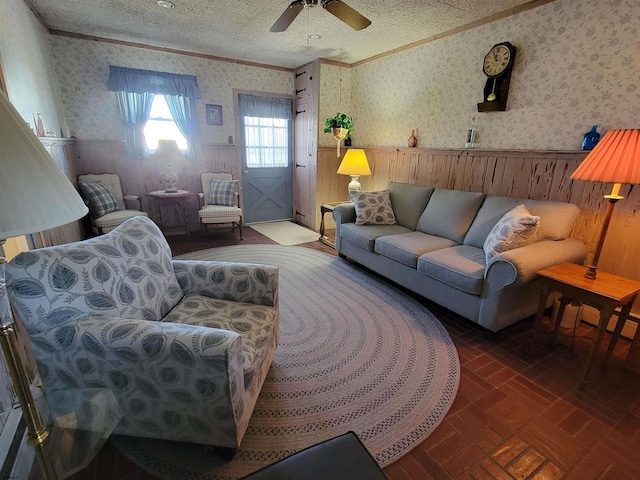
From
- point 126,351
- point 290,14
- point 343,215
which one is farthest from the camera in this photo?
point 343,215

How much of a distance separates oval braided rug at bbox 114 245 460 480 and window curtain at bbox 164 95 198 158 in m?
2.97

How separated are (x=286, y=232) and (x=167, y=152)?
1978 millimetres

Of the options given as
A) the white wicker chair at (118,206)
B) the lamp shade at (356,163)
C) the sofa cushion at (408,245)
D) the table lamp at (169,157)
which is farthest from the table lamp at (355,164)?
the white wicker chair at (118,206)

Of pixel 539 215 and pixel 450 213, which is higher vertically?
pixel 539 215

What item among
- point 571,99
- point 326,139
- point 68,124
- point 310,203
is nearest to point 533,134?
point 571,99

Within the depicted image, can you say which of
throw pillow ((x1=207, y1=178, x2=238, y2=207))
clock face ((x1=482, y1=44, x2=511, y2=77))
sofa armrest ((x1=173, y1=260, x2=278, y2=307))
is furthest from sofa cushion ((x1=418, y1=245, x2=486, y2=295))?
throw pillow ((x1=207, y1=178, x2=238, y2=207))

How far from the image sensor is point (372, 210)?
137 inches

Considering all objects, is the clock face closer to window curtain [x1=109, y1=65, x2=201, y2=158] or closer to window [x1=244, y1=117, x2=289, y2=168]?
window [x1=244, y1=117, x2=289, y2=168]

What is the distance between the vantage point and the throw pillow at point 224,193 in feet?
15.1

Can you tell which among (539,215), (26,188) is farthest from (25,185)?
(539,215)

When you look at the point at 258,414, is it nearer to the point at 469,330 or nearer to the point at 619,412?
the point at 469,330

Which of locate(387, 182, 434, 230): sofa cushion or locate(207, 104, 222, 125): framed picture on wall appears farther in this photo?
locate(207, 104, 222, 125): framed picture on wall

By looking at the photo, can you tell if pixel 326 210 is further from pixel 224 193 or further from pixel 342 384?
pixel 342 384

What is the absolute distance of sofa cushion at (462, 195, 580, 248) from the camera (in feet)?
7.96
